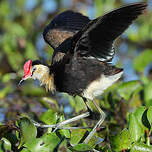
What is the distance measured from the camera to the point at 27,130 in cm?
329

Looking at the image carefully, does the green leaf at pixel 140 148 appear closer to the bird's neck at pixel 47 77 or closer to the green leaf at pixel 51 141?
the green leaf at pixel 51 141

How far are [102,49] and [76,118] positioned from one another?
2.49ft

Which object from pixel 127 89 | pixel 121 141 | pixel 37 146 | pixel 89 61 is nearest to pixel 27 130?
pixel 37 146

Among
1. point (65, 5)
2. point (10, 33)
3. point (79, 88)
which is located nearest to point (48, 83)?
point (79, 88)

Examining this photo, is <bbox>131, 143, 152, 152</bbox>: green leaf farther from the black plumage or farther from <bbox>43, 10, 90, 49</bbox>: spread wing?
<bbox>43, 10, 90, 49</bbox>: spread wing

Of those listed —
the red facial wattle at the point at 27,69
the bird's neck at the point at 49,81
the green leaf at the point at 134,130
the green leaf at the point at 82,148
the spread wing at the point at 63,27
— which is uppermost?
the spread wing at the point at 63,27

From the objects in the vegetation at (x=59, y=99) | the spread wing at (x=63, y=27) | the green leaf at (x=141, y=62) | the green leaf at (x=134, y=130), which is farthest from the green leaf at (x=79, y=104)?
the green leaf at (x=141, y=62)

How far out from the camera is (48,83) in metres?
4.05

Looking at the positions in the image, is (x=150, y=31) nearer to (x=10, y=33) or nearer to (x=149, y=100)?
(x=10, y=33)

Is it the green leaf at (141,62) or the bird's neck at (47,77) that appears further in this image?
the green leaf at (141,62)

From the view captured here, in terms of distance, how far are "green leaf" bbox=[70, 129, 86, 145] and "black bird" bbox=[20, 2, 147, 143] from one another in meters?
0.09

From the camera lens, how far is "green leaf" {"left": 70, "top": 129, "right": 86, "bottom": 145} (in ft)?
11.7

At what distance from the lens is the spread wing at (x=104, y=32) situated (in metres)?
3.39

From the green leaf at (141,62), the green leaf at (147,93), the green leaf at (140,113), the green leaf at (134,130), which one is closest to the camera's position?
the green leaf at (134,130)
